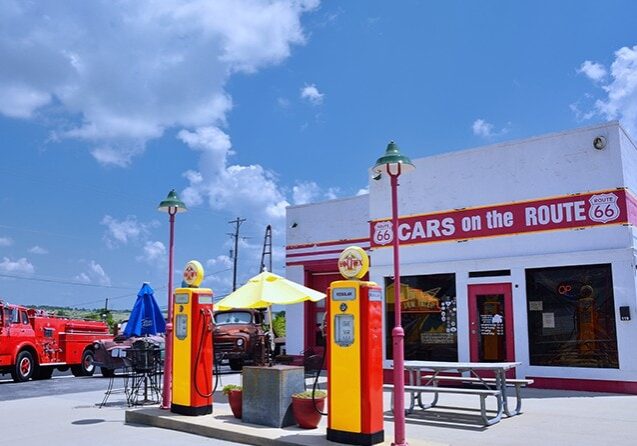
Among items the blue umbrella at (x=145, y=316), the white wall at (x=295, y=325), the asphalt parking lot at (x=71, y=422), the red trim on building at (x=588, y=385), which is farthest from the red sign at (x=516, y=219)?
the blue umbrella at (x=145, y=316)

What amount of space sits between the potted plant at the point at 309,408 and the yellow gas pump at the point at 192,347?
1.86m

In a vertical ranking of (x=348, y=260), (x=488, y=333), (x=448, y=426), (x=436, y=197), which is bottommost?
(x=448, y=426)

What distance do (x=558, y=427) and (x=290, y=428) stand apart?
376cm

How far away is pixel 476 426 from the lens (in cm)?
912

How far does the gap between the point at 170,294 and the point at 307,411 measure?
3.42 m

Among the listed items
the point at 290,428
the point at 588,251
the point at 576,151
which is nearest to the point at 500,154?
the point at 576,151

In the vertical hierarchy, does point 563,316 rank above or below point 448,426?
above

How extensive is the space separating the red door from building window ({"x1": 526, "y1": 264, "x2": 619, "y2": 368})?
0.51 m

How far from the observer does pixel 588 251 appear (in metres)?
13.1

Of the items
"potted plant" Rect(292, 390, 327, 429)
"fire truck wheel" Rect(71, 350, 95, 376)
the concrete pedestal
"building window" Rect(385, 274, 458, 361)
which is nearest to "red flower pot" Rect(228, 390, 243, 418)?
the concrete pedestal

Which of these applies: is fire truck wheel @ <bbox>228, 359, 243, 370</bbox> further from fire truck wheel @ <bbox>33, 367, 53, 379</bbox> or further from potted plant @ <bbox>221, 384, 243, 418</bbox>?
potted plant @ <bbox>221, 384, 243, 418</bbox>

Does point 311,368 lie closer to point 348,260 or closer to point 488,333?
point 488,333

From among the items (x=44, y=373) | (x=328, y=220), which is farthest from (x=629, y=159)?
(x=44, y=373)

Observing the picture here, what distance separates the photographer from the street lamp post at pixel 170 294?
34.6ft
